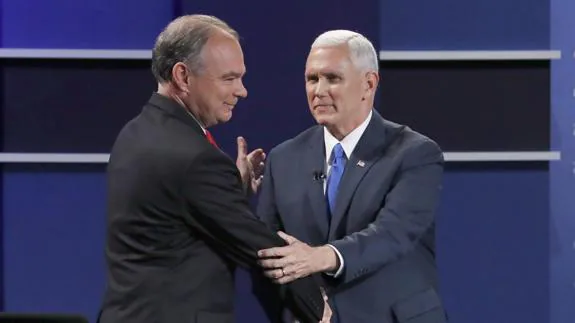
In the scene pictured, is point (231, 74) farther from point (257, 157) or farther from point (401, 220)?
point (257, 157)

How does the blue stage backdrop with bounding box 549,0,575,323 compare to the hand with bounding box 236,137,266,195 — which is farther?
the blue stage backdrop with bounding box 549,0,575,323

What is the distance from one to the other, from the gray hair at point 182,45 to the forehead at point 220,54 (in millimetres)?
14

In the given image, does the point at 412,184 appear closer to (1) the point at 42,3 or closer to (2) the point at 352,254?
(2) the point at 352,254

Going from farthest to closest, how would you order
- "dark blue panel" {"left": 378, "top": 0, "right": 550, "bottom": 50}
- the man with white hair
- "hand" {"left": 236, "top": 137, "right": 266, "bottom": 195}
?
"dark blue panel" {"left": 378, "top": 0, "right": 550, "bottom": 50} < "hand" {"left": 236, "top": 137, "right": 266, "bottom": 195} < the man with white hair

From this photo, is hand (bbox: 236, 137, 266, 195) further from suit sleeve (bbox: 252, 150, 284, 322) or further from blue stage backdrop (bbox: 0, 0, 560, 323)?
blue stage backdrop (bbox: 0, 0, 560, 323)

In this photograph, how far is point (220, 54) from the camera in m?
2.12

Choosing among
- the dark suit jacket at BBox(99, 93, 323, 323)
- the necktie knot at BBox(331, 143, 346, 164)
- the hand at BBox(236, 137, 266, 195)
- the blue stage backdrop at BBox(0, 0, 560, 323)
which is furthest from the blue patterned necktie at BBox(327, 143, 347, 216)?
the blue stage backdrop at BBox(0, 0, 560, 323)

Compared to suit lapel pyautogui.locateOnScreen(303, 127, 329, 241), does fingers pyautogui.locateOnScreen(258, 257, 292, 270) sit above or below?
below

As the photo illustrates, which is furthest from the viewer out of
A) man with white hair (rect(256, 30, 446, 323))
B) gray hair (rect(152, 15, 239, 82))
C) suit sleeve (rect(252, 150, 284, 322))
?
man with white hair (rect(256, 30, 446, 323))

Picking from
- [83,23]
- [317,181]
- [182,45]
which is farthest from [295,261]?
[83,23]

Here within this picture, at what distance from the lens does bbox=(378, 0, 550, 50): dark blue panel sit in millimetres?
3568

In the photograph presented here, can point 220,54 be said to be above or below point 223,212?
above

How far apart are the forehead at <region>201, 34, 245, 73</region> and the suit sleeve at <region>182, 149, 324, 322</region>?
22 centimetres

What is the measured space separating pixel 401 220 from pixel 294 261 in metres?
0.34
